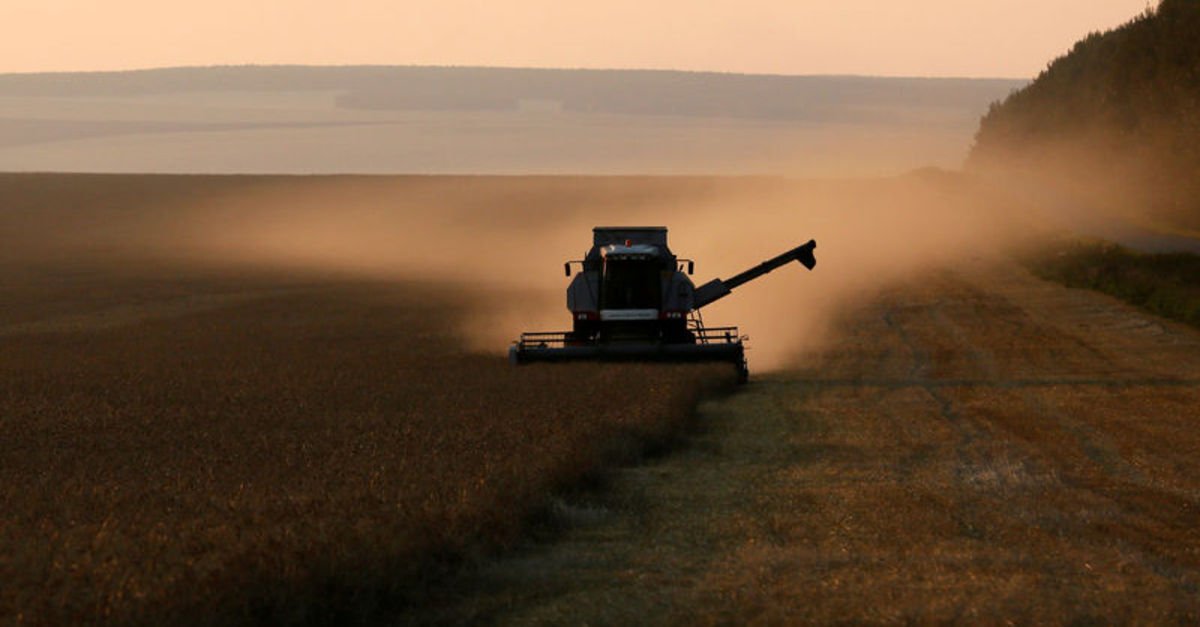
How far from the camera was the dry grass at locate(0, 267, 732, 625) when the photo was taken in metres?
12.3

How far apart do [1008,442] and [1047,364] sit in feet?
43.1

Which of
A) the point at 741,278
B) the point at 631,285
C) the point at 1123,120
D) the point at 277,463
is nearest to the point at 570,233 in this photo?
the point at 1123,120

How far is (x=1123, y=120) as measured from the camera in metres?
102

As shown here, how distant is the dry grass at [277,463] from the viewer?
484 inches

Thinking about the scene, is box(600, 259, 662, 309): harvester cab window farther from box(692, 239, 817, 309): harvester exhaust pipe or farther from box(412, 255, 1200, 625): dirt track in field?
box(412, 255, 1200, 625): dirt track in field

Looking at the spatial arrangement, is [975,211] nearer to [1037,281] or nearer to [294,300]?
[1037,281]

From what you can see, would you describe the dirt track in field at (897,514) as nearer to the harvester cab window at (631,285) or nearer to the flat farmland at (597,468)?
the flat farmland at (597,468)

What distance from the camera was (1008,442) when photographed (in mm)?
24219

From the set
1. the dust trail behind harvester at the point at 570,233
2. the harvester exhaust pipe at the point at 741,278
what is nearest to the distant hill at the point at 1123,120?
the dust trail behind harvester at the point at 570,233

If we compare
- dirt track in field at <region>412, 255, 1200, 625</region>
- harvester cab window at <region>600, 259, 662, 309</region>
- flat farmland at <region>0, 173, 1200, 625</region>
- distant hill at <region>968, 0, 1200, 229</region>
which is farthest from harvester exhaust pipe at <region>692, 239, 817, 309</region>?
distant hill at <region>968, 0, 1200, 229</region>

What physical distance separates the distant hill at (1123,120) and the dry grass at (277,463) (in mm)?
53724

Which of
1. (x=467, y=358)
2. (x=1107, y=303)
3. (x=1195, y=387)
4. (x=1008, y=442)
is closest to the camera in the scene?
(x=1008, y=442)

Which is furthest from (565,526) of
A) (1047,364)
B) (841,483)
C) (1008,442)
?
(1047,364)

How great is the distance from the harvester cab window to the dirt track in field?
287cm
